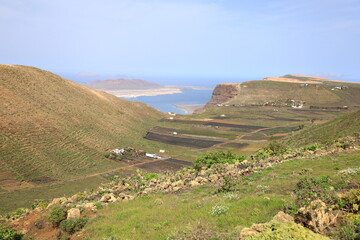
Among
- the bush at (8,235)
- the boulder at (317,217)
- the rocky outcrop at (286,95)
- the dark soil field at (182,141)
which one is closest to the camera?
the boulder at (317,217)

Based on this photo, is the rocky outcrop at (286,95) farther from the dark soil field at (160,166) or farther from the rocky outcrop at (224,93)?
the dark soil field at (160,166)

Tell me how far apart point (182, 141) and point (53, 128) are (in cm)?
3257

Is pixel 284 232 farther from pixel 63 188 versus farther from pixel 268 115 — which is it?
pixel 268 115

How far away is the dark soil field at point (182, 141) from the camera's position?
220 feet

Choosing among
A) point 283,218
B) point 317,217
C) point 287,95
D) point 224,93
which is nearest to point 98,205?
point 283,218

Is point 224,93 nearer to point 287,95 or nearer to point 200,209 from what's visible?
point 287,95

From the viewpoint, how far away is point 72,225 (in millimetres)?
13133

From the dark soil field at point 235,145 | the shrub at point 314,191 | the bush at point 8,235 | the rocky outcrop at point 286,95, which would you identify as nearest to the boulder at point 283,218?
the shrub at point 314,191

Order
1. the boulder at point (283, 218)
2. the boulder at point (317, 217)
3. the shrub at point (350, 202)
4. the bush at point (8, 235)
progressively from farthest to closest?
the bush at point (8, 235) → the shrub at point (350, 202) → the boulder at point (283, 218) → the boulder at point (317, 217)

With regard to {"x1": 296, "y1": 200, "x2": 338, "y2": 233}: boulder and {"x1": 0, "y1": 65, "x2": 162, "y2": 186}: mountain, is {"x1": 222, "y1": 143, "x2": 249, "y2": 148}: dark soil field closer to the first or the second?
{"x1": 0, "y1": 65, "x2": 162, "y2": 186}: mountain

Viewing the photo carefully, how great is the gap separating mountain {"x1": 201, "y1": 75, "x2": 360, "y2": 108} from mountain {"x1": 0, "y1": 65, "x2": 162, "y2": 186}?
76782 mm

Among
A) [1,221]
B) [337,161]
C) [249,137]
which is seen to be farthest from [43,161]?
[249,137]

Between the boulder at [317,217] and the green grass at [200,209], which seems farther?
the green grass at [200,209]

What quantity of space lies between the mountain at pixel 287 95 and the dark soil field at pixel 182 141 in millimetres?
75344
